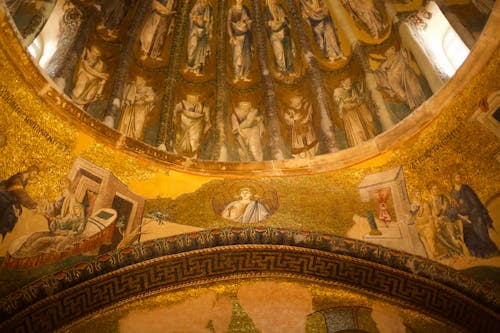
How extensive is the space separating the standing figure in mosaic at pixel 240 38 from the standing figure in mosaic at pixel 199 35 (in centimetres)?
43

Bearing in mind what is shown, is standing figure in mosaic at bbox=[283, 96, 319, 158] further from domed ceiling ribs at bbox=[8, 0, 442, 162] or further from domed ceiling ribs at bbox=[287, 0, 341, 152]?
domed ceiling ribs at bbox=[287, 0, 341, 152]

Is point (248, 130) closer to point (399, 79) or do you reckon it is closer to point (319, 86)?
point (319, 86)

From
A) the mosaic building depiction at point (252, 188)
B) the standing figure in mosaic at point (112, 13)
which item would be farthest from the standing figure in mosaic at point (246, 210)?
the standing figure in mosaic at point (112, 13)

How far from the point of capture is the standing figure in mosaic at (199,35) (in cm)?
1230

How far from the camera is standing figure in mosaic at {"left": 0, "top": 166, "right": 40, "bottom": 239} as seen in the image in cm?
858

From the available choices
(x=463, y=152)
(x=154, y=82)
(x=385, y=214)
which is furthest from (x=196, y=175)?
(x=463, y=152)

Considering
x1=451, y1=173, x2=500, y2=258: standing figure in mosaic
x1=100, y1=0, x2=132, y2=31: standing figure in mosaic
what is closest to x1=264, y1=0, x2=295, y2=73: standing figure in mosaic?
x1=100, y1=0, x2=132, y2=31: standing figure in mosaic

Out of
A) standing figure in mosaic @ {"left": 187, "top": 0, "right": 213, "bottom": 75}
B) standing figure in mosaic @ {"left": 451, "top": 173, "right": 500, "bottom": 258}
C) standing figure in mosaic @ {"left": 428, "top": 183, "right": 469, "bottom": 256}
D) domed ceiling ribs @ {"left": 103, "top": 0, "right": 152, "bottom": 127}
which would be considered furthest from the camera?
standing figure in mosaic @ {"left": 187, "top": 0, "right": 213, "bottom": 75}

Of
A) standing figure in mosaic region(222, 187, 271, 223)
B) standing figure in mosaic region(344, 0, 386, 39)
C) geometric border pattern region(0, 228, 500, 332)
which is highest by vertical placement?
standing figure in mosaic region(344, 0, 386, 39)

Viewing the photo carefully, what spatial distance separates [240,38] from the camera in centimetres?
1270

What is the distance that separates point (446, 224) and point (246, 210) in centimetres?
299

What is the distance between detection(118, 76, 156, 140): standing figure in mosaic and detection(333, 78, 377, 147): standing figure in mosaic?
3.34m

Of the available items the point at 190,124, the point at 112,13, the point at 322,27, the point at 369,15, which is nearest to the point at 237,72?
the point at 190,124

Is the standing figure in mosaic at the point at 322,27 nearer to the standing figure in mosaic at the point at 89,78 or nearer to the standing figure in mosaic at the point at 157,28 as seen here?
the standing figure in mosaic at the point at 157,28
